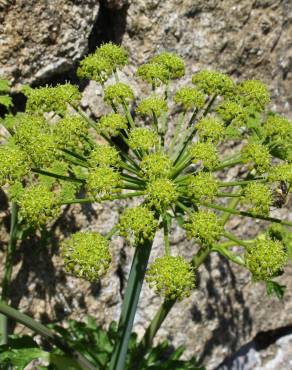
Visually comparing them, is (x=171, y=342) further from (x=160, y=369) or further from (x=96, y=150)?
(x=96, y=150)

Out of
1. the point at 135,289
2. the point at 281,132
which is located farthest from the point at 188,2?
the point at 135,289

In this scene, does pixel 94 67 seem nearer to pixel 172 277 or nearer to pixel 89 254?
pixel 89 254

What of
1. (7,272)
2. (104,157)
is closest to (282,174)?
(104,157)

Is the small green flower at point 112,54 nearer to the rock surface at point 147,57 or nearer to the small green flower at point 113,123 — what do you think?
the small green flower at point 113,123

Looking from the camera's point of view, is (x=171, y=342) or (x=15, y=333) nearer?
(x=15, y=333)

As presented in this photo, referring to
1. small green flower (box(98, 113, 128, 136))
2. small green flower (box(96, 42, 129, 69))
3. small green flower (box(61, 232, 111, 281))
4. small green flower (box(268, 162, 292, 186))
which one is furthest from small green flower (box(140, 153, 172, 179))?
small green flower (box(96, 42, 129, 69))

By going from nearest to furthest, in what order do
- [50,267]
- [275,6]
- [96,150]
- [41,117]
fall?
1. [96,150]
2. [41,117]
3. [50,267]
4. [275,6]

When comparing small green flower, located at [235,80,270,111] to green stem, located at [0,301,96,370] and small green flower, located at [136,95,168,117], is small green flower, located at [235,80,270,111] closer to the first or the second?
small green flower, located at [136,95,168,117]

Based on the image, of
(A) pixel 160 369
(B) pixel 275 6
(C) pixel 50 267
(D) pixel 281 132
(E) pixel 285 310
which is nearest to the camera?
(D) pixel 281 132
